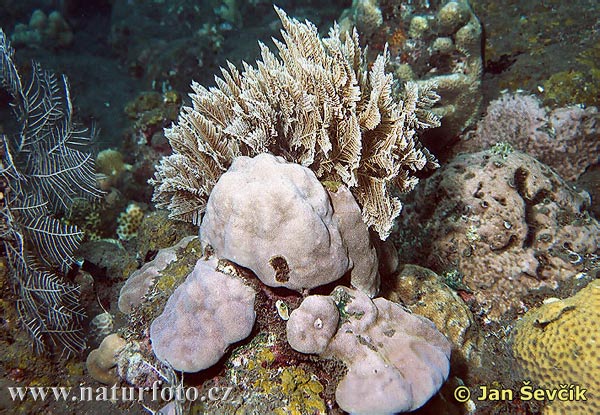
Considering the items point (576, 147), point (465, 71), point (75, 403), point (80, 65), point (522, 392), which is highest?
point (80, 65)

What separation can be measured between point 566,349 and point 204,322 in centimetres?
286

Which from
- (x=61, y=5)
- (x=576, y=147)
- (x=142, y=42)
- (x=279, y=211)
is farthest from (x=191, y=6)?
(x=279, y=211)

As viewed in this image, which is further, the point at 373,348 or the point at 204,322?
the point at 204,322

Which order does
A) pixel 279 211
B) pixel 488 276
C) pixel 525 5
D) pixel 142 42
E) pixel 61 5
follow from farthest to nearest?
pixel 61 5 < pixel 142 42 < pixel 525 5 < pixel 488 276 < pixel 279 211

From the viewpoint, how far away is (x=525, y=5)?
22.1 ft

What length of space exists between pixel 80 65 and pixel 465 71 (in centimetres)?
1284

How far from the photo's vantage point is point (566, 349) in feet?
9.65

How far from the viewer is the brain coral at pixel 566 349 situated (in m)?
2.82

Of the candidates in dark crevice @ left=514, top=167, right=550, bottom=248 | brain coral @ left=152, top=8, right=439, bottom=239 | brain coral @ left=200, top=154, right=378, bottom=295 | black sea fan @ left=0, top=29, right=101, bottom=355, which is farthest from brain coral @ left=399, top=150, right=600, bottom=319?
black sea fan @ left=0, top=29, right=101, bottom=355

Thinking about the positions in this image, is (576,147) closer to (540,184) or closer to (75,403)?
(540,184)

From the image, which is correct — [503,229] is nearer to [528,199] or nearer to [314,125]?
[528,199]

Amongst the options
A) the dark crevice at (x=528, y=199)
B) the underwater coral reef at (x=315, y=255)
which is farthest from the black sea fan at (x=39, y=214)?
the dark crevice at (x=528, y=199)

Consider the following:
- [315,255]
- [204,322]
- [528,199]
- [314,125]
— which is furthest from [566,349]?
[204,322]

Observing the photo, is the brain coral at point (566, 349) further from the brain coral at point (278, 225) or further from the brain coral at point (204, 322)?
the brain coral at point (204, 322)
